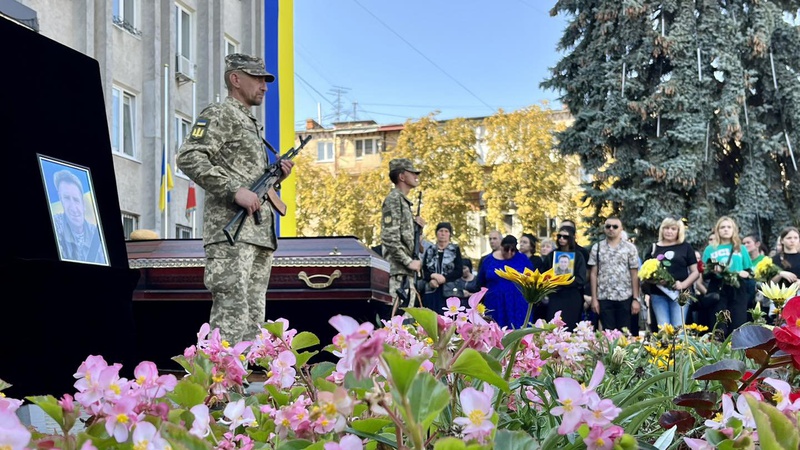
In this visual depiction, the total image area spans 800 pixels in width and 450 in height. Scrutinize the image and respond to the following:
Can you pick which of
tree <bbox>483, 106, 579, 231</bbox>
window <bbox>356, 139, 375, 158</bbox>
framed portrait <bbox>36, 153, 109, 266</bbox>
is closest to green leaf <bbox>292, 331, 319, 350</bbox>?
Answer: framed portrait <bbox>36, 153, 109, 266</bbox>

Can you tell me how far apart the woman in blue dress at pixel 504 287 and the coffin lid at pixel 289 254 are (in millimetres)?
2676

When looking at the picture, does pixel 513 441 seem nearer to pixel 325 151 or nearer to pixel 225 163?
pixel 225 163

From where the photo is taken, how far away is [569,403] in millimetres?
1044

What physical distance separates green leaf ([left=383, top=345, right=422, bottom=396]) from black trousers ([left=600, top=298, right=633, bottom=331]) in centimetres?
1048

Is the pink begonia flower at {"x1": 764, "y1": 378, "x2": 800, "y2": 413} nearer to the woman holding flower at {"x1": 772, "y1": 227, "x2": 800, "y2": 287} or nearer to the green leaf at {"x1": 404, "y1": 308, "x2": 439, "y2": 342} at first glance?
the green leaf at {"x1": 404, "y1": 308, "x2": 439, "y2": 342}

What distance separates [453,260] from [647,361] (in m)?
9.03

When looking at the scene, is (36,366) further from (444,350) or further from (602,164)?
(602,164)

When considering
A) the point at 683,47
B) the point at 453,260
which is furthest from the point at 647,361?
the point at 683,47

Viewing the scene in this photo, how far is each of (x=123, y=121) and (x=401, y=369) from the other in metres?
21.8

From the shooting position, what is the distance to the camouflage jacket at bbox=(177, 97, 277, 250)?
5.71 meters

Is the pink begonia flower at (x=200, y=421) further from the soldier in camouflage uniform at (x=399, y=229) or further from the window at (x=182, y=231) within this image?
the window at (x=182, y=231)

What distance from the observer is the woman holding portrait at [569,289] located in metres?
11.2

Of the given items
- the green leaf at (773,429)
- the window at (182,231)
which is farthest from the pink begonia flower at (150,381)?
the window at (182,231)

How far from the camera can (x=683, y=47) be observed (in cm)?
2588
